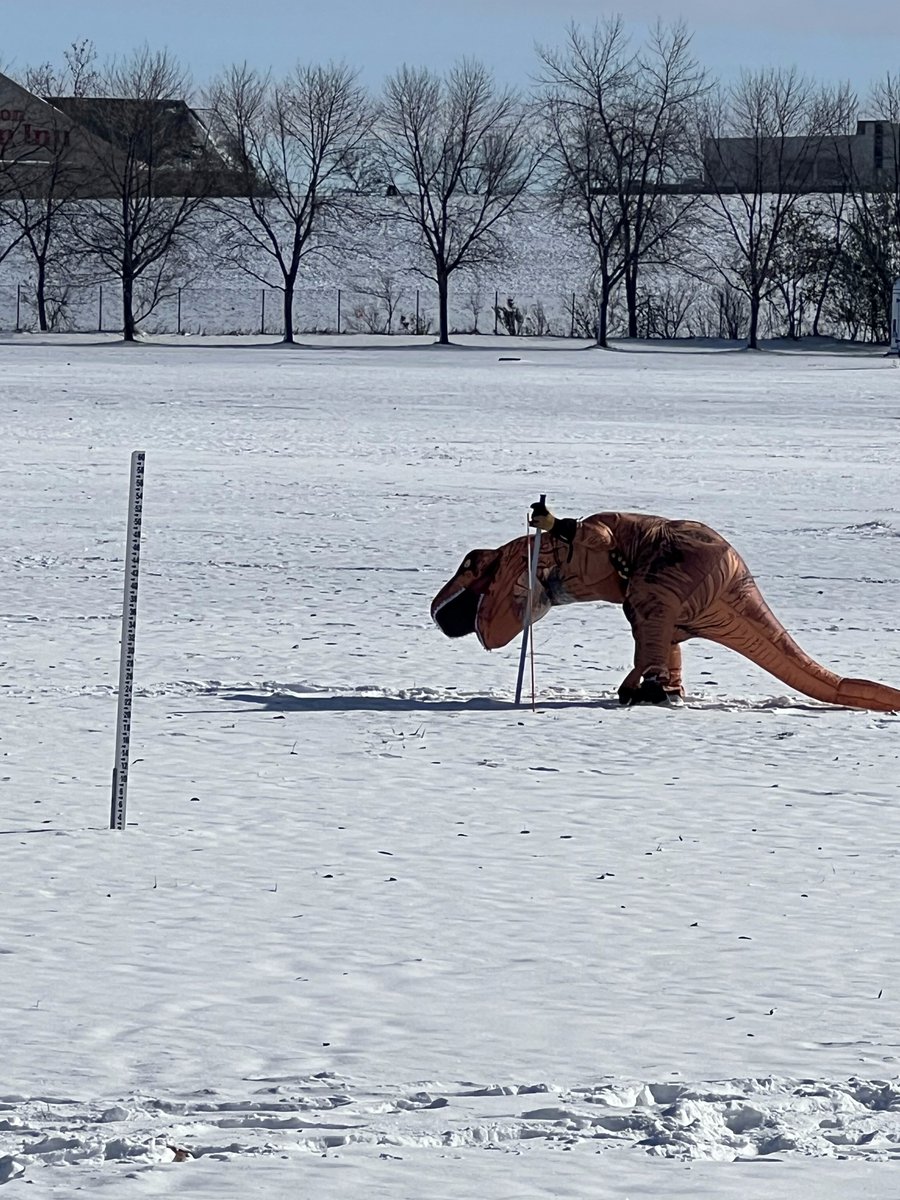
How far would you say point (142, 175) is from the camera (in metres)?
73.6

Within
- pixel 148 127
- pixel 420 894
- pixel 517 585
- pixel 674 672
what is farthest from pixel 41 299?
pixel 420 894

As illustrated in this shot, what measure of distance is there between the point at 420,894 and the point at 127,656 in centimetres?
152

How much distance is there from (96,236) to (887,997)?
70.3m

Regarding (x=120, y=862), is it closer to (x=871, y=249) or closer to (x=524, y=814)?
(x=524, y=814)

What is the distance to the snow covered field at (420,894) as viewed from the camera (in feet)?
14.3

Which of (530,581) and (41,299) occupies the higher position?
(41,299)

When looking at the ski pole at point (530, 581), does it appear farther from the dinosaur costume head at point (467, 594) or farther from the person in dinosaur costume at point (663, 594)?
the dinosaur costume head at point (467, 594)

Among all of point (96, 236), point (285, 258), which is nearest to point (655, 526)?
point (96, 236)

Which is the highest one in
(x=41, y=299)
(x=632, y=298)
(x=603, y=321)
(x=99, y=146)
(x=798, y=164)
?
(x=798, y=164)

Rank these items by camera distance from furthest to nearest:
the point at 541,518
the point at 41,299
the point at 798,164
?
the point at 798,164 < the point at 41,299 < the point at 541,518

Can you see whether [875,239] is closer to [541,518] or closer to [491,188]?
[491,188]

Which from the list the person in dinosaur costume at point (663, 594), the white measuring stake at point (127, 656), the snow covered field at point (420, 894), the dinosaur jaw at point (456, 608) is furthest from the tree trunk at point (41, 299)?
the white measuring stake at point (127, 656)

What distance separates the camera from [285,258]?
279 ft

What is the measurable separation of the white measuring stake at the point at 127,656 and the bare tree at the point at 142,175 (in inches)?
2545
